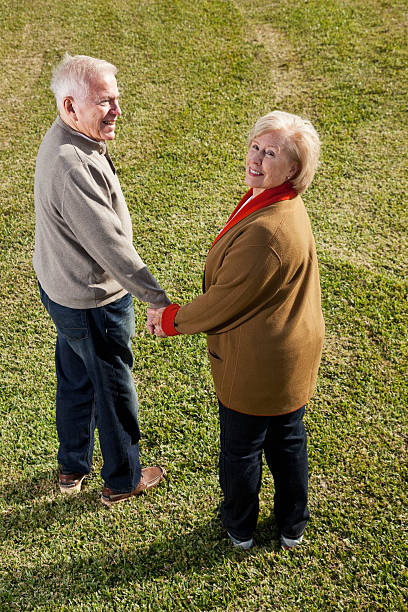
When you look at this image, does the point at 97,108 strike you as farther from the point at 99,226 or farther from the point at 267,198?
the point at 267,198

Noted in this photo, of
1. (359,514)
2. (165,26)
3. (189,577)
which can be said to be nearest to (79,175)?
(189,577)

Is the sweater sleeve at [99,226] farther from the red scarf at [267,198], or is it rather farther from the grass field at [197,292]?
the grass field at [197,292]

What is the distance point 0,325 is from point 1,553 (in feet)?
6.02

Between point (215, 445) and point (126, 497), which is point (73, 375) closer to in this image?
point (126, 497)

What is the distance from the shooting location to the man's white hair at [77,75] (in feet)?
8.32

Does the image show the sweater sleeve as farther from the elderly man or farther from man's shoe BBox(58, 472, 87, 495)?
man's shoe BBox(58, 472, 87, 495)

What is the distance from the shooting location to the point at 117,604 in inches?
117

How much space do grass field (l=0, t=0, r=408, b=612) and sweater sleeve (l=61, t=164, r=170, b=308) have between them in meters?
1.44

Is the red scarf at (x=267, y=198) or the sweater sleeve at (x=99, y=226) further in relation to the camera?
the sweater sleeve at (x=99, y=226)

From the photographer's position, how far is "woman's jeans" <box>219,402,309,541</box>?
276cm

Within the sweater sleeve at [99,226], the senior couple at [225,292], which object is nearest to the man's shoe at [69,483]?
the senior couple at [225,292]

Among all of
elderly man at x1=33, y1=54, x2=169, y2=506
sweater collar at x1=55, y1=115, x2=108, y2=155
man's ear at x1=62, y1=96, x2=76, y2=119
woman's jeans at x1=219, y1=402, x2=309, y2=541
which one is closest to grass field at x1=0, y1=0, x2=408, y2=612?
woman's jeans at x1=219, y1=402, x2=309, y2=541

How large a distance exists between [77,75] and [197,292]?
7.88ft

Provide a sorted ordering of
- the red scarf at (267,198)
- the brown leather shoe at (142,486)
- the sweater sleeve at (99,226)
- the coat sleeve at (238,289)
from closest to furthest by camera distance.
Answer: the coat sleeve at (238,289) < the red scarf at (267,198) < the sweater sleeve at (99,226) < the brown leather shoe at (142,486)
